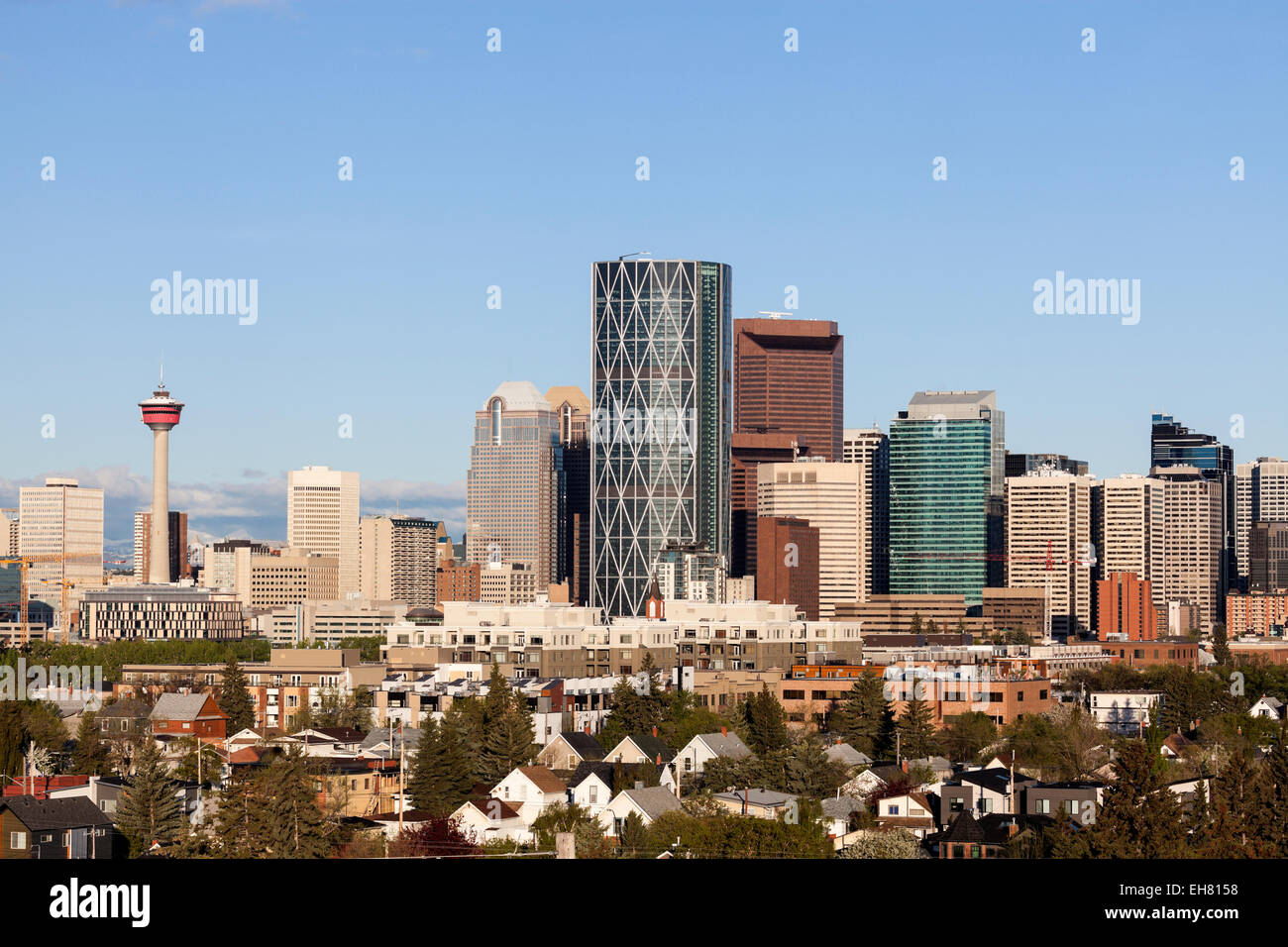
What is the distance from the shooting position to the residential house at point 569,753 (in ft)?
269

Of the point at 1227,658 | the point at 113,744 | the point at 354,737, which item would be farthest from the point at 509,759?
the point at 1227,658

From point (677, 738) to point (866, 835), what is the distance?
36.1 m

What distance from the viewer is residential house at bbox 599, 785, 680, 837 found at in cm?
5991

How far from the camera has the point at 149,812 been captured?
5369 cm

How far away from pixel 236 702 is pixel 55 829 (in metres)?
56.2

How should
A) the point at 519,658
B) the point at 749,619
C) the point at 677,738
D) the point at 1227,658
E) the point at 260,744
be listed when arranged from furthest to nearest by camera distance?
the point at 1227,658 → the point at 749,619 → the point at 519,658 → the point at 677,738 → the point at 260,744

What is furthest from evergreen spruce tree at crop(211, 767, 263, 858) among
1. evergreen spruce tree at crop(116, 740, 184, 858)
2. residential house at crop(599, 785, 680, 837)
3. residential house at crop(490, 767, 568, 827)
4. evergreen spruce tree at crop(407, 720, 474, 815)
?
residential house at crop(490, 767, 568, 827)

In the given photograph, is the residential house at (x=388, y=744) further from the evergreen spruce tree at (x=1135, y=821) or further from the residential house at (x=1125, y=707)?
the residential house at (x=1125, y=707)

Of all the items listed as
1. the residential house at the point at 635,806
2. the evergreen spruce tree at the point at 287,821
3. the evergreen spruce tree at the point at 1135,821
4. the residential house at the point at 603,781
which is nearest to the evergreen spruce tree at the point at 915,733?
the residential house at the point at 603,781

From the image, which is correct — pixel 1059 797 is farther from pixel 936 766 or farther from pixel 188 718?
pixel 188 718

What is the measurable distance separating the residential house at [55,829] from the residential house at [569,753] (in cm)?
2931

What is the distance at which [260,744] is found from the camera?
3354 inches

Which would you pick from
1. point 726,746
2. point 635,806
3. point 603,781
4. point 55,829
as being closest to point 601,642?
point 726,746
